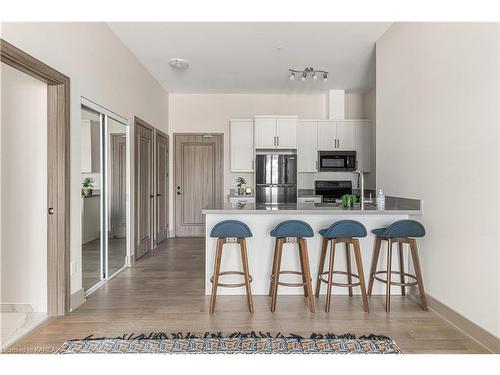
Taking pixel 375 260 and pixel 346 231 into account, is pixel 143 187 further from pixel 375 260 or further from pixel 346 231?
pixel 375 260

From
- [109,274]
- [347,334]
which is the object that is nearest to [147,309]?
[109,274]

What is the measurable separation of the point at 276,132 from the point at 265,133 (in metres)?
0.20

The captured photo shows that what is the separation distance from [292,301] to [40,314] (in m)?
2.23

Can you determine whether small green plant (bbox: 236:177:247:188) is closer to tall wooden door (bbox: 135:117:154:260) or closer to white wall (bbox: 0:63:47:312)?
tall wooden door (bbox: 135:117:154:260)

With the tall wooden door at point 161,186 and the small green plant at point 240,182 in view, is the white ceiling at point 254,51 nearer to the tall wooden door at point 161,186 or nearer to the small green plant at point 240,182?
the tall wooden door at point 161,186

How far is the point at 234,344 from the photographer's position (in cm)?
231

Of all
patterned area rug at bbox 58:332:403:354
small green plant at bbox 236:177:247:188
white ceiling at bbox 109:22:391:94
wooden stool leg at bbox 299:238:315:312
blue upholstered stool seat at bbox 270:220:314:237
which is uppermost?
white ceiling at bbox 109:22:391:94

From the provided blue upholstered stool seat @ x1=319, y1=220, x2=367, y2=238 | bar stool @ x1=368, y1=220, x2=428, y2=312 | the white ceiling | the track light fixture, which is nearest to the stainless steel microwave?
the white ceiling

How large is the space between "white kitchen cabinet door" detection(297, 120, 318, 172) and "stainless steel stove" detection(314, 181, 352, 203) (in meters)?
0.37

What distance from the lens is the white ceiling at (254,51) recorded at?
374 centimetres

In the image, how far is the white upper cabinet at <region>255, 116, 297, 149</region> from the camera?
5977mm

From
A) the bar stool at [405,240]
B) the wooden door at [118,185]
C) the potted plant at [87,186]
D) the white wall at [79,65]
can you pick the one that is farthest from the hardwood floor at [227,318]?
the potted plant at [87,186]

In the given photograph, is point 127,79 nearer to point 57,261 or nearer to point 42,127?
point 42,127

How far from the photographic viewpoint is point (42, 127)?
2.81 m
